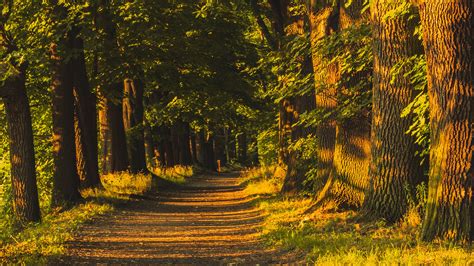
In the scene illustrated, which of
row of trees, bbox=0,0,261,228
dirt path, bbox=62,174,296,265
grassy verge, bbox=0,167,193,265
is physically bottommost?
dirt path, bbox=62,174,296,265

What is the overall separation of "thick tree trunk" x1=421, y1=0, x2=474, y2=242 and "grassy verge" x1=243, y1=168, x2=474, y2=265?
372 millimetres

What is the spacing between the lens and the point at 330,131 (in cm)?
1505

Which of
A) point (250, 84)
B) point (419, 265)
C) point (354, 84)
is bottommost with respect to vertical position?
point (419, 265)

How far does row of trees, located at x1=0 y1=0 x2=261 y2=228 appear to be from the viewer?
14.3 meters

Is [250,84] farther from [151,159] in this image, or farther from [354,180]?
[354,180]

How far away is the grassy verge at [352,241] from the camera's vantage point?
7.03 m

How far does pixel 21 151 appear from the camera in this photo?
1418cm

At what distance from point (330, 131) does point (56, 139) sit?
24.1 feet

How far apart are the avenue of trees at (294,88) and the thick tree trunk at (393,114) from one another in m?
0.02

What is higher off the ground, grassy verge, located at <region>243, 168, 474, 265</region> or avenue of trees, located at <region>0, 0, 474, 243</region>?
avenue of trees, located at <region>0, 0, 474, 243</region>

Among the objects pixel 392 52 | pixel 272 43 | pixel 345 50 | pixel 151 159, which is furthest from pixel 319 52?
pixel 151 159

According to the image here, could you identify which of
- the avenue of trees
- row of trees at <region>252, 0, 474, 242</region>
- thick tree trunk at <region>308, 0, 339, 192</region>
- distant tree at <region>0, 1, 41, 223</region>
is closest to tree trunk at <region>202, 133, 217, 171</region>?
the avenue of trees

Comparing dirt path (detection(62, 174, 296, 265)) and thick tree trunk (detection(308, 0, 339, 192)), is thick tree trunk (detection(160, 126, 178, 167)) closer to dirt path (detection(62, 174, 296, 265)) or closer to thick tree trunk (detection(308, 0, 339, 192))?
dirt path (detection(62, 174, 296, 265))

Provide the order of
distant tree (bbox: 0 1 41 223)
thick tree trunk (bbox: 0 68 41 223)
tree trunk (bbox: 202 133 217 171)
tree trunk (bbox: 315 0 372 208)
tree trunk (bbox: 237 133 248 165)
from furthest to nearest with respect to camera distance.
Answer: tree trunk (bbox: 237 133 248 165)
tree trunk (bbox: 202 133 217 171)
thick tree trunk (bbox: 0 68 41 223)
distant tree (bbox: 0 1 41 223)
tree trunk (bbox: 315 0 372 208)
